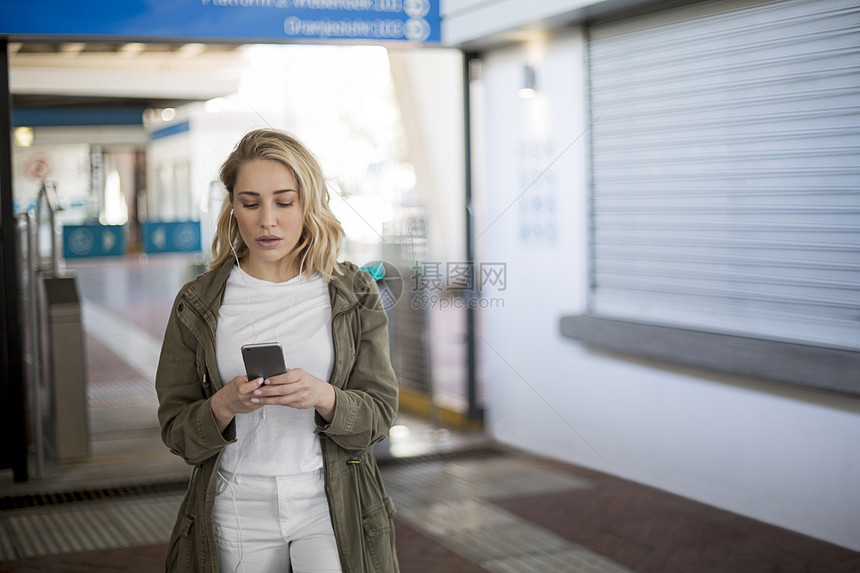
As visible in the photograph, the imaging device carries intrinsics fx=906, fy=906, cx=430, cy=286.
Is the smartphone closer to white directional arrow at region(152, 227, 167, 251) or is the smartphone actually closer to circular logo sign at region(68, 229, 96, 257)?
circular logo sign at region(68, 229, 96, 257)

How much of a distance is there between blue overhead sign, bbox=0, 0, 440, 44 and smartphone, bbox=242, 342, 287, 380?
3.60 meters

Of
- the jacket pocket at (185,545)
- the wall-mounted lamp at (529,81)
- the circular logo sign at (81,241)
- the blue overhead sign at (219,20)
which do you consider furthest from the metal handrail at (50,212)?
the jacket pocket at (185,545)

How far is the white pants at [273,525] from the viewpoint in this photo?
5.31 ft

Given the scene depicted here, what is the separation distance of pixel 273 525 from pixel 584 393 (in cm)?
357

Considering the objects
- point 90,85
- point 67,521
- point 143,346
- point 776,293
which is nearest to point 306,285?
point 776,293

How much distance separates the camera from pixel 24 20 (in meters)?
4.40

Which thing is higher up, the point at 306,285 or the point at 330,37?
the point at 330,37

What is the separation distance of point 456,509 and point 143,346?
16.3 ft

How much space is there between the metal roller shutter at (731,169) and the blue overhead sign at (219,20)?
3.72 feet

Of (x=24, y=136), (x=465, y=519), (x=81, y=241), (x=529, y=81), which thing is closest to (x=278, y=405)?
(x=465, y=519)

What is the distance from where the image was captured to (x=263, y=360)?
1.45 meters

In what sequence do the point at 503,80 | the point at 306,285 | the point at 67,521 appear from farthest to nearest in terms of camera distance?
the point at 503,80, the point at 67,521, the point at 306,285

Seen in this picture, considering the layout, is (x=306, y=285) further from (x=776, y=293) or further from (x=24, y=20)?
(x=24, y=20)

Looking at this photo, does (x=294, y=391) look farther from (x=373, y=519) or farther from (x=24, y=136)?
(x=24, y=136)
